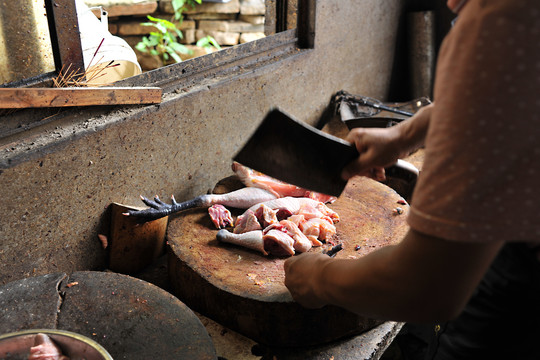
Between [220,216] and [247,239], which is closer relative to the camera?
[247,239]

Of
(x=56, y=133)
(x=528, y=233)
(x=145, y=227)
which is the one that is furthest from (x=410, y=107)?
(x=528, y=233)

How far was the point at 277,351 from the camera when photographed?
7.68 feet

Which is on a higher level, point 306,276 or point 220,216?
point 306,276

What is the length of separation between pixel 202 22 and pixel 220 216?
19.7 ft

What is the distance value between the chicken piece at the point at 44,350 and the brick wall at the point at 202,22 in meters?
6.30

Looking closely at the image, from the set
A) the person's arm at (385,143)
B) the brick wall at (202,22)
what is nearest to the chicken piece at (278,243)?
the person's arm at (385,143)

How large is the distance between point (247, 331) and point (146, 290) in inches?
25.7

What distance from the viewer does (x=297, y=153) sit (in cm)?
207

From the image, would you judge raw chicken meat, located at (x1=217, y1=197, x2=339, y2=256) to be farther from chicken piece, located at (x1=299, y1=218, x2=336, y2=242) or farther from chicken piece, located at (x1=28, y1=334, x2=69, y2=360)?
chicken piece, located at (x1=28, y1=334, x2=69, y2=360)

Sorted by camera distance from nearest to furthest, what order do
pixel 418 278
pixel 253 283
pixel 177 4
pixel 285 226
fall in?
pixel 418 278
pixel 253 283
pixel 285 226
pixel 177 4

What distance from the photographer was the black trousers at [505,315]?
135cm

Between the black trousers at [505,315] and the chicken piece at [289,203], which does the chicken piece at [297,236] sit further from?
the black trousers at [505,315]

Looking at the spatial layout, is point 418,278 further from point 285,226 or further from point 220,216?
point 220,216

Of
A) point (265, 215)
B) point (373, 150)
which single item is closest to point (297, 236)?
point (265, 215)
